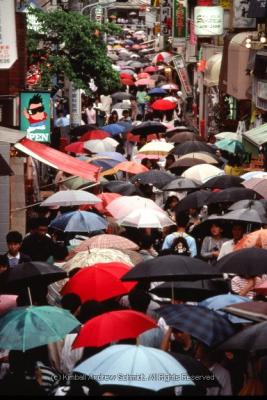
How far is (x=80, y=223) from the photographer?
14359 millimetres

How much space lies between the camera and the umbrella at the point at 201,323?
8141 mm

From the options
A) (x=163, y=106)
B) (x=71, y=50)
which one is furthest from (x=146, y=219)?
(x=163, y=106)

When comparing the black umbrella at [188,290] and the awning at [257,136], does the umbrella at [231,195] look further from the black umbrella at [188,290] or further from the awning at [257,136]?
the awning at [257,136]

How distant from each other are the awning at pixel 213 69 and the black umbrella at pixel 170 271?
89.5ft

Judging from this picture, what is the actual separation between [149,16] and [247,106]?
5123 cm

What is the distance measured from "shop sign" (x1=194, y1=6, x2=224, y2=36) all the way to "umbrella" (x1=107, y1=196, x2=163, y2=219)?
22.4m

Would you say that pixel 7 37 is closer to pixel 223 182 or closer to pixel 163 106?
pixel 223 182

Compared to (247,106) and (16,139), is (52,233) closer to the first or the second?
(16,139)

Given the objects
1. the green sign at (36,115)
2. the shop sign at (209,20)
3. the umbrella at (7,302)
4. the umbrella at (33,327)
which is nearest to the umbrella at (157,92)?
the shop sign at (209,20)

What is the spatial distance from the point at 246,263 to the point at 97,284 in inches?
60.3

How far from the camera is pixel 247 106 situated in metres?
32.8

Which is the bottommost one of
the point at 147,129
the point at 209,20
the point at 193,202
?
the point at 147,129

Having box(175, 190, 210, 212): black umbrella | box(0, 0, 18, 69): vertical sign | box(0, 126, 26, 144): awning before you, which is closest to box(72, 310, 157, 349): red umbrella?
box(0, 0, 18, 69): vertical sign

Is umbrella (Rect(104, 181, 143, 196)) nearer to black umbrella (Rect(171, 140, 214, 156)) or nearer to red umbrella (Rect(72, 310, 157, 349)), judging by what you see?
black umbrella (Rect(171, 140, 214, 156))
